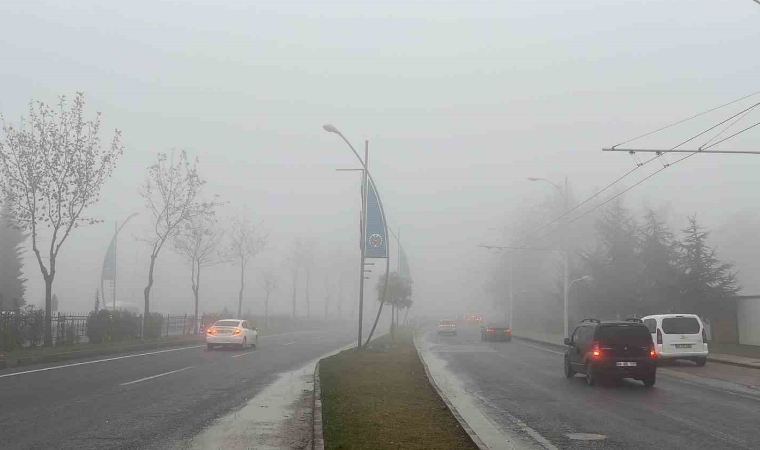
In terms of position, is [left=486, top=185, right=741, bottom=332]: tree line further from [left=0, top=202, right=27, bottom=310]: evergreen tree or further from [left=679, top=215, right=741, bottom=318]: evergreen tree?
[left=0, top=202, right=27, bottom=310]: evergreen tree

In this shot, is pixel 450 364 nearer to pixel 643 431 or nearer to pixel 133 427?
pixel 643 431

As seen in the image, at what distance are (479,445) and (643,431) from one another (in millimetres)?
3299

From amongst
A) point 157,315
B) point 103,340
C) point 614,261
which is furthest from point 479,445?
point 614,261

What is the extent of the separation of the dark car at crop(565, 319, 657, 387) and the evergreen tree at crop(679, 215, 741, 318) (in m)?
22.2

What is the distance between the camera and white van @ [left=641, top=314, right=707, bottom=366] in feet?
81.4

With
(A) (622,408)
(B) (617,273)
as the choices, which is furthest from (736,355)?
(A) (622,408)

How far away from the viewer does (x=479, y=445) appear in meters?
8.78

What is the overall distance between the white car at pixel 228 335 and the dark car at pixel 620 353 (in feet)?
58.7

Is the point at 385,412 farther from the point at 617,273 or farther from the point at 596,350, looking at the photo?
the point at 617,273

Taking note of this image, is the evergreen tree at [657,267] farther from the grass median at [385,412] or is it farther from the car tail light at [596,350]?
the grass median at [385,412]

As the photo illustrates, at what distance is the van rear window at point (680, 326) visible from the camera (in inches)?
982

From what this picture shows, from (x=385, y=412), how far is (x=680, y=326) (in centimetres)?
1712

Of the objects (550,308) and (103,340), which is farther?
(550,308)

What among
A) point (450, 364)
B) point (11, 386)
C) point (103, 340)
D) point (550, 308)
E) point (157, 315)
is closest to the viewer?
point (11, 386)
